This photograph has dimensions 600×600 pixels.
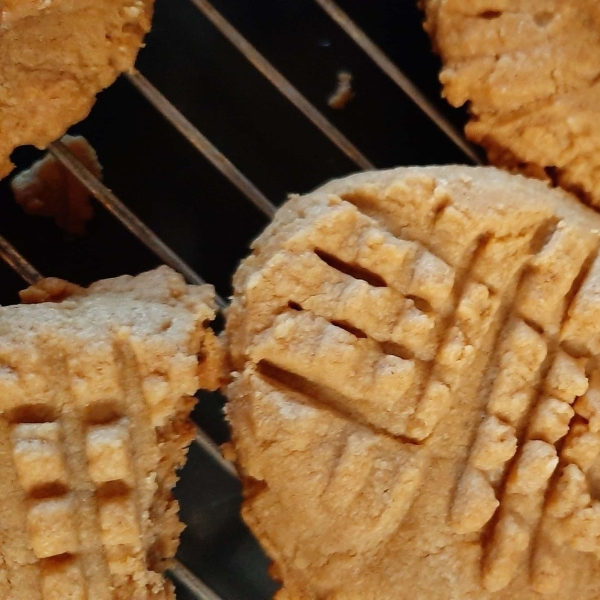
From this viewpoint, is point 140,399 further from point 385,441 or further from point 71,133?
point 71,133

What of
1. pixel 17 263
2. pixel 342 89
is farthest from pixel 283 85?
pixel 17 263

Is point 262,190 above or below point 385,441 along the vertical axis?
above

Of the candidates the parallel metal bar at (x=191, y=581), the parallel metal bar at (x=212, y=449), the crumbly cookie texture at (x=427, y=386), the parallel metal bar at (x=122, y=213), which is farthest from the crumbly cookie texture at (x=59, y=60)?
the parallel metal bar at (x=191, y=581)

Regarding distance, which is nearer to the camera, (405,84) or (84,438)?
(84,438)

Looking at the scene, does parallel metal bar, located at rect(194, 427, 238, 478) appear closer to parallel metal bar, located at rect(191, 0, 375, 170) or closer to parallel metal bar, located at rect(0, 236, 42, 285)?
parallel metal bar, located at rect(0, 236, 42, 285)

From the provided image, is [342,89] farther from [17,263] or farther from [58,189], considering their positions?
[17,263]

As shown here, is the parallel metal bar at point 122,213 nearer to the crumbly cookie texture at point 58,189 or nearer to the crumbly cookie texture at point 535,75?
the crumbly cookie texture at point 58,189

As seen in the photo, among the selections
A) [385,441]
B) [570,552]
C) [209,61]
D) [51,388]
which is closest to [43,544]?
[51,388]
